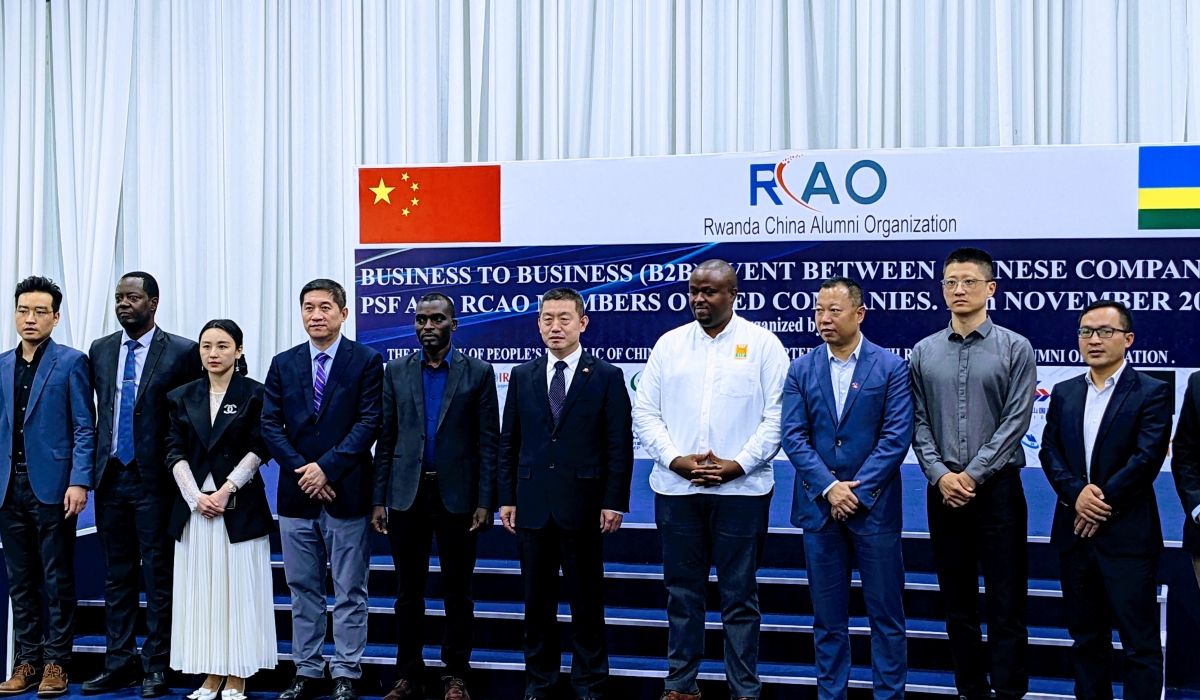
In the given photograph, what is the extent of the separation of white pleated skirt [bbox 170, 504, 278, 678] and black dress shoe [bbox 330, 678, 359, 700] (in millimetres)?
256

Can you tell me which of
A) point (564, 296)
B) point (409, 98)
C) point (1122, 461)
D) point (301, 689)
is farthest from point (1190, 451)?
point (409, 98)

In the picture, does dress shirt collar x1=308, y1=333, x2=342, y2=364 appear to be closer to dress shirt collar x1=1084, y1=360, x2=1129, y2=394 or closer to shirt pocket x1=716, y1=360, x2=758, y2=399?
shirt pocket x1=716, y1=360, x2=758, y2=399

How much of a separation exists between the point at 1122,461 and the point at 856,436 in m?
0.82

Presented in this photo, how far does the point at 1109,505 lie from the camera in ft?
10.7

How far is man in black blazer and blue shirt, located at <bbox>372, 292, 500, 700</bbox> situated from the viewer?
12.3 ft

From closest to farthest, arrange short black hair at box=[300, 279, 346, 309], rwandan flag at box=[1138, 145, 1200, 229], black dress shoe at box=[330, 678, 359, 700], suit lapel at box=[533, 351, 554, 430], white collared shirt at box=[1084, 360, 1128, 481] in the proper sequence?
white collared shirt at box=[1084, 360, 1128, 481] < suit lapel at box=[533, 351, 554, 430] < black dress shoe at box=[330, 678, 359, 700] < short black hair at box=[300, 279, 346, 309] < rwandan flag at box=[1138, 145, 1200, 229]

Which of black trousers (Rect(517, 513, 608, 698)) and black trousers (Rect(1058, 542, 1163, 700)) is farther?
black trousers (Rect(517, 513, 608, 698))

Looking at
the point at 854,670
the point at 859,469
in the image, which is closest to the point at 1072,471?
the point at 859,469

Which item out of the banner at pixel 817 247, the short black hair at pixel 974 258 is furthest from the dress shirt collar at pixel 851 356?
the banner at pixel 817 247

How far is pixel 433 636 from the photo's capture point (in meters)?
4.23

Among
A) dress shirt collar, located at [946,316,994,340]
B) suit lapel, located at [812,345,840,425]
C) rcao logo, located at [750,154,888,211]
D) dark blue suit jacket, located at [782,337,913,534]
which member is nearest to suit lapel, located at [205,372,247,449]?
dark blue suit jacket, located at [782,337,913,534]

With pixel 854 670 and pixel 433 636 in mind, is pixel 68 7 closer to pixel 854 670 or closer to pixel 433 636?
pixel 433 636

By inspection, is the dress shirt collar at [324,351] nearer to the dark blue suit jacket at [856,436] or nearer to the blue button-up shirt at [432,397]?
the blue button-up shirt at [432,397]

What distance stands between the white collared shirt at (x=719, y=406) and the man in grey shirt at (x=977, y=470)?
0.50m
